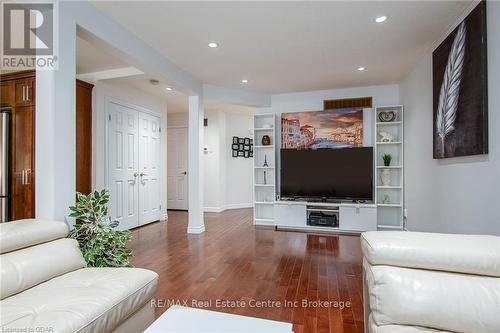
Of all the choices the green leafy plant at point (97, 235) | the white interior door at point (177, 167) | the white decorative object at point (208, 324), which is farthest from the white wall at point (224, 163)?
the white decorative object at point (208, 324)

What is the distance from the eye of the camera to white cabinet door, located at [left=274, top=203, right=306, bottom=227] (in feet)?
15.6

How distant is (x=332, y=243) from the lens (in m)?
3.95

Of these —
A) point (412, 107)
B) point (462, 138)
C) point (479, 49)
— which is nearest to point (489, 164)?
point (462, 138)

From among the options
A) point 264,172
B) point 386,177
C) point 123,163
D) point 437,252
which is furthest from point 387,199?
point 123,163

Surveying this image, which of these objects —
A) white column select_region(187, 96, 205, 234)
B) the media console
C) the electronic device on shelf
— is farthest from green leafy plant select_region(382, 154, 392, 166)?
white column select_region(187, 96, 205, 234)

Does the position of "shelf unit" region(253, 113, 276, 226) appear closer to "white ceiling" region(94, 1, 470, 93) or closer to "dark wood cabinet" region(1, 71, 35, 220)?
"white ceiling" region(94, 1, 470, 93)

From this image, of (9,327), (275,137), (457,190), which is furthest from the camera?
(275,137)

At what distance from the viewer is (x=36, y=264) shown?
150cm

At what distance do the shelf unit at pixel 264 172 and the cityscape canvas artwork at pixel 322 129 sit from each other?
0.29m

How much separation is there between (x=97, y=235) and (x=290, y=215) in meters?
3.41

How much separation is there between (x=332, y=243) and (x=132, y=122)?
392 cm

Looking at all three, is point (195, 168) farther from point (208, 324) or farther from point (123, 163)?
point (208, 324)

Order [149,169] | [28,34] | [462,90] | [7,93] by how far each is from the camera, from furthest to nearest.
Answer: [149,169], [7,93], [28,34], [462,90]

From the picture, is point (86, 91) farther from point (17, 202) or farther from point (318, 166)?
point (318, 166)
